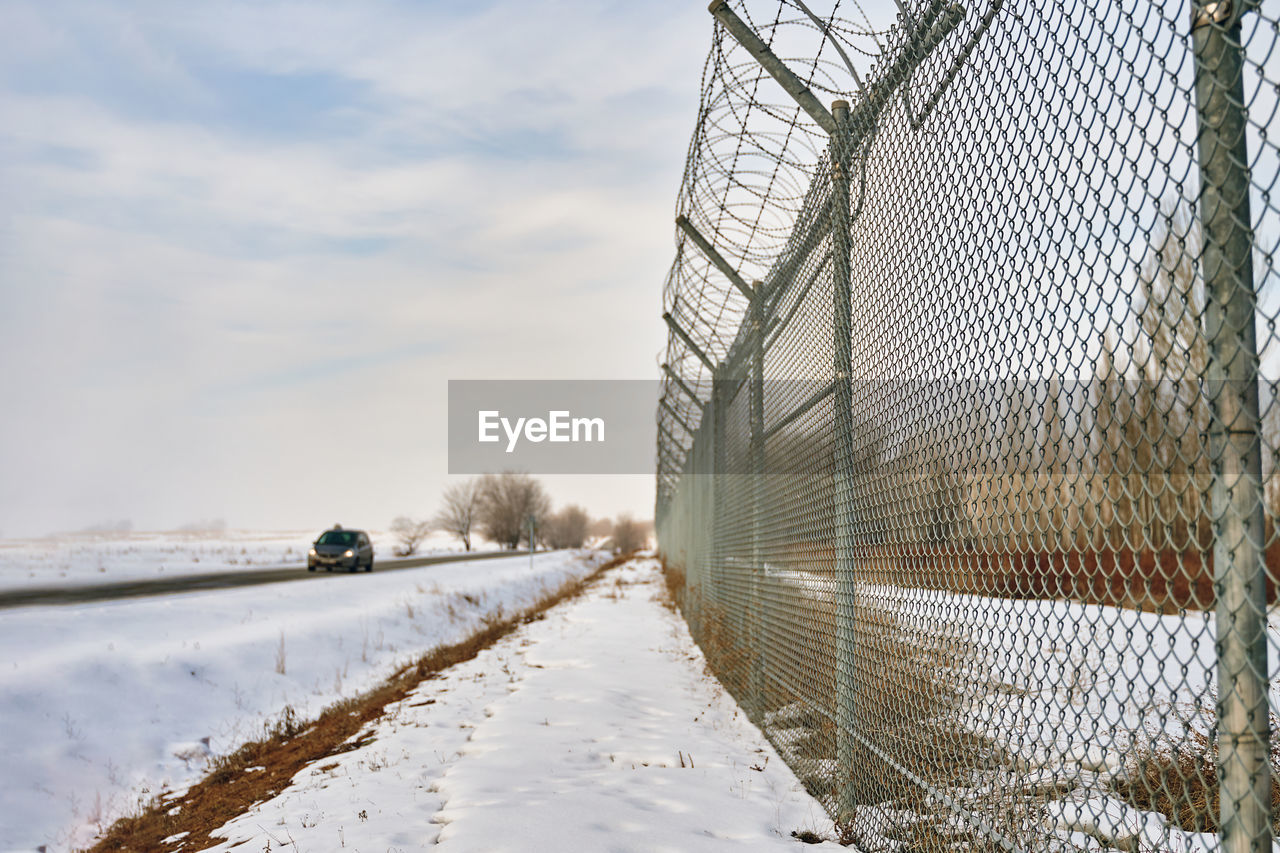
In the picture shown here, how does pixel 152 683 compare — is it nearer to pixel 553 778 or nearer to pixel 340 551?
pixel 553 778

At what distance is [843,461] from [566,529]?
387 feet

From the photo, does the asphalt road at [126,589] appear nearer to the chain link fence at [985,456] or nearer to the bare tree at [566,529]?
the chain link fence at [985,456]

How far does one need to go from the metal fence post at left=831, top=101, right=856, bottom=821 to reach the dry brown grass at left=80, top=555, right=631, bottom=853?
3.19 m

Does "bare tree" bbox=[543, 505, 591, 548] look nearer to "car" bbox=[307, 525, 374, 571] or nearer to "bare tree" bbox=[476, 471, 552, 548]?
"bare tree" bbox=[476, 471, 552, 548]

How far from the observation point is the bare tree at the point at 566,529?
11356cm

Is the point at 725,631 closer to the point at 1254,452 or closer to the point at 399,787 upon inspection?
the point at 399,787

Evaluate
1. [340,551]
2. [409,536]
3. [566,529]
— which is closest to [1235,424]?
[340,551]

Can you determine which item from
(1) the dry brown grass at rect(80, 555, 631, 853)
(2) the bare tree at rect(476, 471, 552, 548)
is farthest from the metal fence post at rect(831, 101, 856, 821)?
(2) the bare tree at rect(476, 471, 552, 548)

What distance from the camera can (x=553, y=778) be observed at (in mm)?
4418

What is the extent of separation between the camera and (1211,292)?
1535mm

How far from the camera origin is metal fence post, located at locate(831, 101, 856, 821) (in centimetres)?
350

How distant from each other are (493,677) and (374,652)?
524 cm

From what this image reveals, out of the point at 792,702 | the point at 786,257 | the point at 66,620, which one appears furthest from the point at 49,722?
the point at 786,257

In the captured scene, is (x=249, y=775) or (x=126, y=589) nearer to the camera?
(x=249, y=775)
